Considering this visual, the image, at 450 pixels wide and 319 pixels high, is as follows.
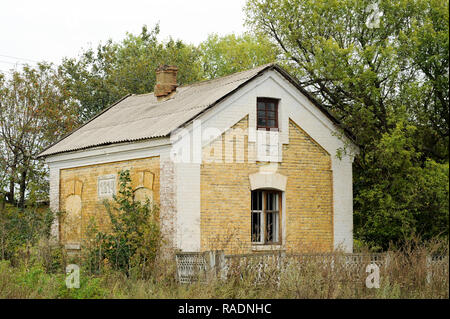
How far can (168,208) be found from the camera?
1794 cm

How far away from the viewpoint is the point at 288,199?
19406mm

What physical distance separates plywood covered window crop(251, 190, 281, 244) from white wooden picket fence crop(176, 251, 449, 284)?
381 centimetres

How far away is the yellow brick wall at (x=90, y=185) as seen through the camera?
62.1ft

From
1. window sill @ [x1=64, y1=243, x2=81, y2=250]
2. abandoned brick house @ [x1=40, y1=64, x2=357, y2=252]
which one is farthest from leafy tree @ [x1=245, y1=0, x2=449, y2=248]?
window sill @ [x1=64, y1=243, x2=81, y2=250]

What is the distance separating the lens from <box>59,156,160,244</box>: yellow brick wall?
18938mm

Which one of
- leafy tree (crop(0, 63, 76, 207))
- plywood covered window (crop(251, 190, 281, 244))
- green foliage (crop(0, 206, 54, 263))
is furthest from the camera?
leafy tree (crop(0, 63, 76, 207))

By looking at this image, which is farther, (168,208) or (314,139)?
(314,139)

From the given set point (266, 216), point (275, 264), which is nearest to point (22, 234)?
point (266, 216)

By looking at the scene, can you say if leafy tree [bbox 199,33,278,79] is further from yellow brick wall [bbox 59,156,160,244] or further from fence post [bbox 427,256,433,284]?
fence post [bbox 427,256,433,284]
